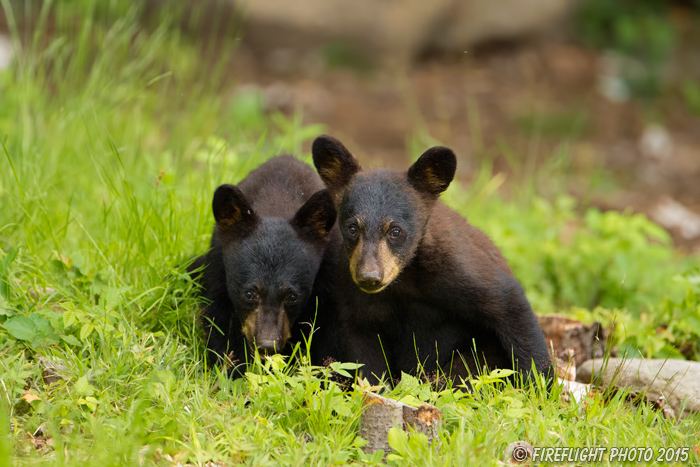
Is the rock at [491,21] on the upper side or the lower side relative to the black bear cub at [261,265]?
upper

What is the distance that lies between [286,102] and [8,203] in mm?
7202

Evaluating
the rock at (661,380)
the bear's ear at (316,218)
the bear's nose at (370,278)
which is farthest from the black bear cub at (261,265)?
the rock at (661,380)

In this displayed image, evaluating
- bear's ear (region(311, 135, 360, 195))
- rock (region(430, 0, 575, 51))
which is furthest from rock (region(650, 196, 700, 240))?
bear's ear (region(311, 135, 360, 195))

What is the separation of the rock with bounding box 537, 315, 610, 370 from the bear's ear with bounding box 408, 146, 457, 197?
1.57 meters

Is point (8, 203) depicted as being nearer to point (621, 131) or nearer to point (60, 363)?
point (60, 363)

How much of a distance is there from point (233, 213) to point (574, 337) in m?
2.53

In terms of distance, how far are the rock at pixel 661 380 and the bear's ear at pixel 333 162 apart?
183 centimetres

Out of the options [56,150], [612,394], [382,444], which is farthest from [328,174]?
[56,150]

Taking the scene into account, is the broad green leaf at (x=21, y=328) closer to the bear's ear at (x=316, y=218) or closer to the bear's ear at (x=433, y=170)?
the bear's ear at (x=316, y=218)

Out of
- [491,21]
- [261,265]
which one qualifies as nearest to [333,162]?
[261,265]

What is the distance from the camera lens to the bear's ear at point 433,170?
4.32 metres

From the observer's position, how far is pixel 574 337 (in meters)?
5.36

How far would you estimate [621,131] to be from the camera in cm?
1223

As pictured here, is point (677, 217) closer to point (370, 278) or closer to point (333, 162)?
point (333, 162)
